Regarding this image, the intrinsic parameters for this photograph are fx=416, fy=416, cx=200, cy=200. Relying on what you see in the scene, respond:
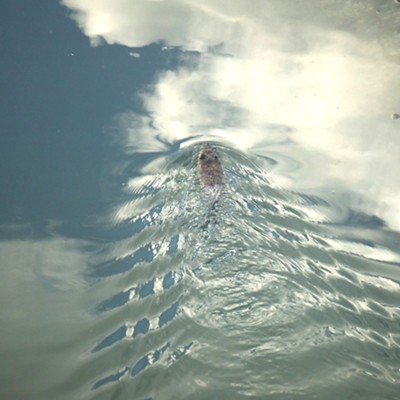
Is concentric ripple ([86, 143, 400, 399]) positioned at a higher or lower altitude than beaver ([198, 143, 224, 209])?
lower

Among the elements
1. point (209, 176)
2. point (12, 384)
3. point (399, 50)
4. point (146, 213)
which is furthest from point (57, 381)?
point (399, 50)

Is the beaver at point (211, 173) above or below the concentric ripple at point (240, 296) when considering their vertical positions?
Answer: above

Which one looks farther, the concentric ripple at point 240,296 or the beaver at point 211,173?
the beaver at point 211,173

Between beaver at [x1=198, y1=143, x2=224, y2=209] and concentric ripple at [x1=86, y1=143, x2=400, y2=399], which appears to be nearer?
concentric ripple at [x1=86, y1=143, x2=400, y2=399]
